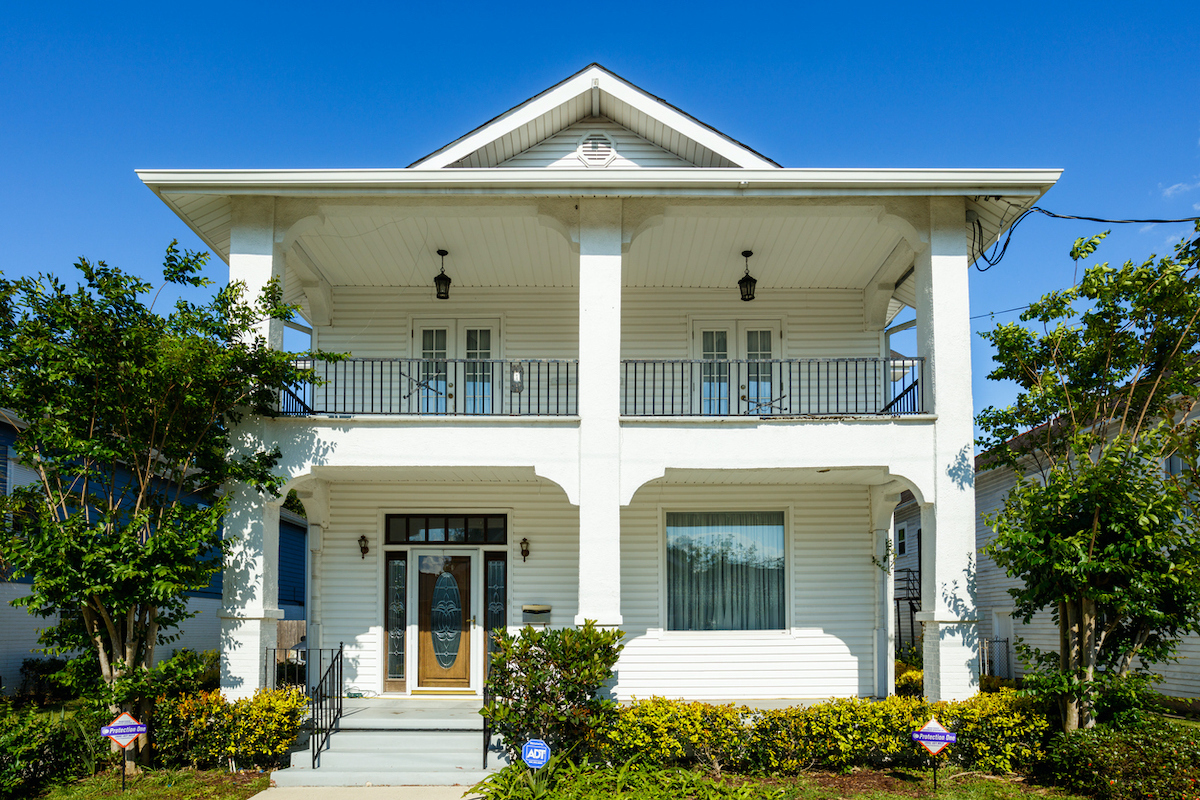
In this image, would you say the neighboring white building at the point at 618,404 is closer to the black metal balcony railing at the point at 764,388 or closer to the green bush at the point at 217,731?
the black metal balcony railing at the point at 764,388

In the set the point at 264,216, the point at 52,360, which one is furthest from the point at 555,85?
the point at 52,360

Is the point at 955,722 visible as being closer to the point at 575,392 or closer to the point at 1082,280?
the point at 1082,280

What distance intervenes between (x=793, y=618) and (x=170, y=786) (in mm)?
8154

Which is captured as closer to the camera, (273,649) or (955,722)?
(955,722)

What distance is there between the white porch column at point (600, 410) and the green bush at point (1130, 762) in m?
4.80

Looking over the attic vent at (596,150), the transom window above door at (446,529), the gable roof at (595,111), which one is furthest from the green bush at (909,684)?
the attic vent at (596,150)

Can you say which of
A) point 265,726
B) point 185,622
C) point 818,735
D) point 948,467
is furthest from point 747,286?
point 185,622

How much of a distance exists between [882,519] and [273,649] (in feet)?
27.5

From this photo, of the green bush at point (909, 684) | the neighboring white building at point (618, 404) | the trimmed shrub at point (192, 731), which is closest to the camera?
the trimmed shrub at point (192, 731)

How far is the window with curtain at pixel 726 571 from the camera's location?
1266 centimetres

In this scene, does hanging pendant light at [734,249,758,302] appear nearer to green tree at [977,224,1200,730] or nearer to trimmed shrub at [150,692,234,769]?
green tree at [977,224,1200,730]

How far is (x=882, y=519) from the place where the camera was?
1259cm

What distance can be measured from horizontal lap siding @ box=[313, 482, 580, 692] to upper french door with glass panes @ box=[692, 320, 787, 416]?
2785 mm

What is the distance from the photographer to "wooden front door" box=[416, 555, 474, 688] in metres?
12.6
